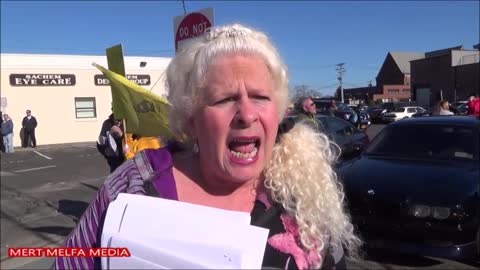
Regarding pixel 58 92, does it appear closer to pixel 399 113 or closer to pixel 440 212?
pixel 440 212

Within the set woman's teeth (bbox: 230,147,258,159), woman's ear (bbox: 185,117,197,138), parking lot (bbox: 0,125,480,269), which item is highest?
woman's ear (bbox: 185,117,197,138)

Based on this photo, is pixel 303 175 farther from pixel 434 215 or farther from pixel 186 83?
pixel 434 215

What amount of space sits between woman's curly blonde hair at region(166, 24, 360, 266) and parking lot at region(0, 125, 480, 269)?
3578 mm

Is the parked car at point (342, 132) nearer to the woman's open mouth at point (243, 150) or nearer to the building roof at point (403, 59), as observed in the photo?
the woman's open mouth at point (243, 150)

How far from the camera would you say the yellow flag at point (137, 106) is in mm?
2824

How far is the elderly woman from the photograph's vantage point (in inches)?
56.7

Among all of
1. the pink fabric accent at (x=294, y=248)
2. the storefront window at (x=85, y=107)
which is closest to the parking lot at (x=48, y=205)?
the pink fabric accent at (x=294, y=248)

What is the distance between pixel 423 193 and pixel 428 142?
5.17 ft

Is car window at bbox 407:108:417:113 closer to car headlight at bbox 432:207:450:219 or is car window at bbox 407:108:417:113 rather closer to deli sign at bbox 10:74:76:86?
deli sign at bbox 10:74:76:86

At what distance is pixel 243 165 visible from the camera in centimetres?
148

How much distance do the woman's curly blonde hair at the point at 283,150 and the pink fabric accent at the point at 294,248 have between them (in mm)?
20

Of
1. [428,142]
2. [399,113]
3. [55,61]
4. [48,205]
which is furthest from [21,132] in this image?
[399,113]

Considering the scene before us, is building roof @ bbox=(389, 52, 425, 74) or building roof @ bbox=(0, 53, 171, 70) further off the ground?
building roof @ bbox=(389, 52, 425, 74)

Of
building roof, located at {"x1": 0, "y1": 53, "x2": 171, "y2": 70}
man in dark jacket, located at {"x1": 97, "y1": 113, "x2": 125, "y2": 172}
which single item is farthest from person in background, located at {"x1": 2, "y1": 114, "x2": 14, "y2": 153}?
man in dark jacket, located at {"x1": 97, "y1": 113, "x2": 125, "y2": 172}
